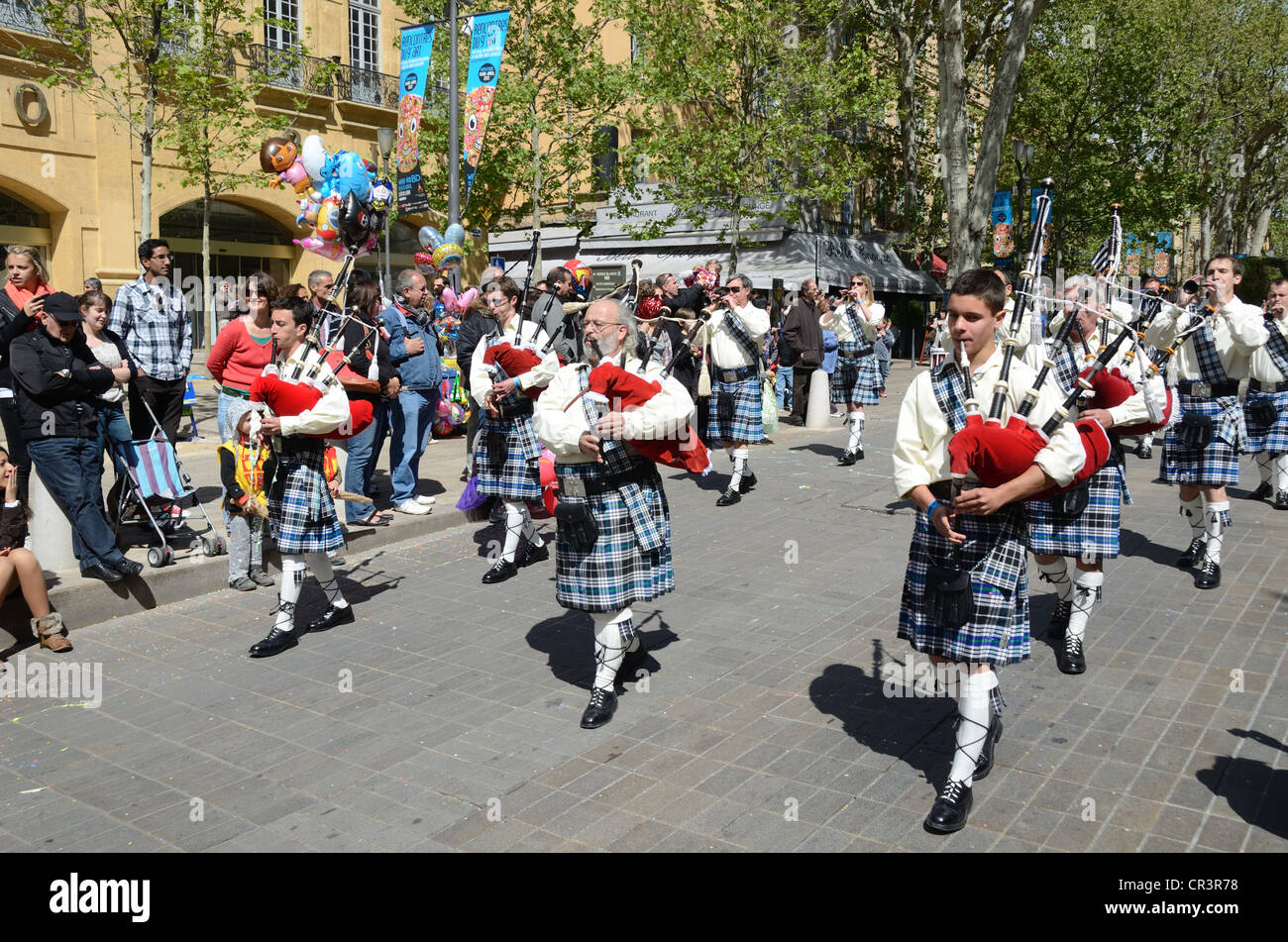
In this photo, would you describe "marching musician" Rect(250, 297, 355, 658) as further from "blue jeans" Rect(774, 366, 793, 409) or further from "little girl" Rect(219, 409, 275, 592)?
"blue jeans" Rect(774, 366, 793, 409)

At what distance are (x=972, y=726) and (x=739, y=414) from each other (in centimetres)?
649

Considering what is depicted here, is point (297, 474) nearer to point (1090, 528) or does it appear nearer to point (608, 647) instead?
point (608, 647)

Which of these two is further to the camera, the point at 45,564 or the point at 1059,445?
the point at 45,564

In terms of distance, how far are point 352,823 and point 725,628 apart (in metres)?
2.86

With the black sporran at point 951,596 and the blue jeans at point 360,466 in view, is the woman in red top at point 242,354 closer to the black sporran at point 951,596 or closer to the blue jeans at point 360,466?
the blue jeans at point 360,466

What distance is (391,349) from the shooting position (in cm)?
897

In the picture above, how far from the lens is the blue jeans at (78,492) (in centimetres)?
658

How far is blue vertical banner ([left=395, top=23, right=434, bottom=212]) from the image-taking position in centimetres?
1377

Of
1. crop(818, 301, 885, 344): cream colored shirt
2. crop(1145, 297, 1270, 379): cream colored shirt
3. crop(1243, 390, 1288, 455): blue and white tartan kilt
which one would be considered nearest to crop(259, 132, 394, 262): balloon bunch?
crop(818, 301, 885, 344): cream colored shirt

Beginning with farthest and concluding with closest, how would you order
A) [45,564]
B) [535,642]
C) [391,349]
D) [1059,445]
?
Answer: 1. [391,349]
2. [45,564]
3. [535,642]
4. [1059,445]

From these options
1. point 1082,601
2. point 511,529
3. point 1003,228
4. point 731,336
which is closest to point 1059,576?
point 1082,601

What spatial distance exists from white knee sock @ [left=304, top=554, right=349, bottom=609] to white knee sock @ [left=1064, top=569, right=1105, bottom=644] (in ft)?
13.7
